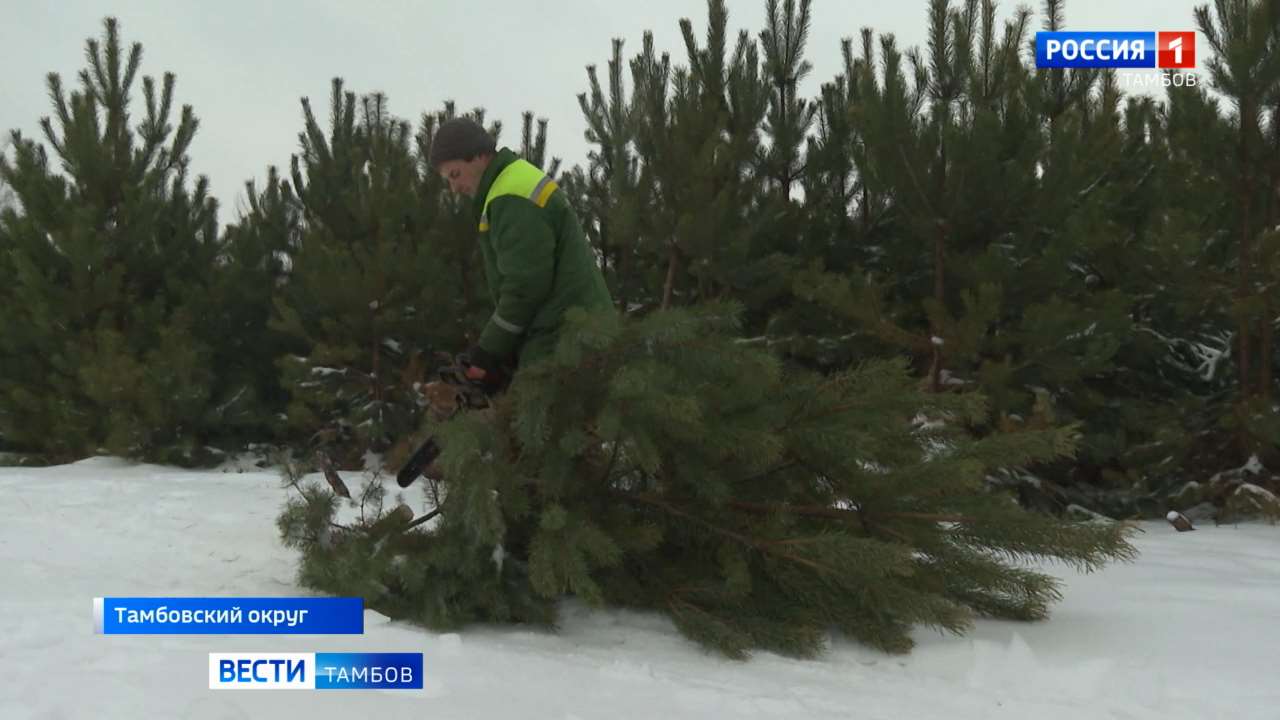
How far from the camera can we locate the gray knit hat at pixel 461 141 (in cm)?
392

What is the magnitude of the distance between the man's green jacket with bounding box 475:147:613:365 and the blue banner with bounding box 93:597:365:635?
1.15 m

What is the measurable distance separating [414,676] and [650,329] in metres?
1.31

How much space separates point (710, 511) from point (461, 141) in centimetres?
179

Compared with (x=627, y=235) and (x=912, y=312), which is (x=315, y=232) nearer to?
(x=627, y=235)

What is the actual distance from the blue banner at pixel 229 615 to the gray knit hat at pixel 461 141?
5.87 feet

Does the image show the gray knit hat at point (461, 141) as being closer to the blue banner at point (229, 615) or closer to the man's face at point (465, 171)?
the man's face at point (465, 171)

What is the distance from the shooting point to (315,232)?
9789 millimetres

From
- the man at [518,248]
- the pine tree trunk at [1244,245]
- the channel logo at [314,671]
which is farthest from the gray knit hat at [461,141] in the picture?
the pine tree trunk at [1244,245]

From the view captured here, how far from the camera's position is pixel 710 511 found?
12.3ft

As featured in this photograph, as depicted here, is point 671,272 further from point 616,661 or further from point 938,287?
point 616,661

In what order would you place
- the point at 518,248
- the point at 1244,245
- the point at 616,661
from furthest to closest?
the point at 1244,245 < the point at 518,248 < the point at 616,661

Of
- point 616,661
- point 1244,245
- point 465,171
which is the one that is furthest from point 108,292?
point 1244,245

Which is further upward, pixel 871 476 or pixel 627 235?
pixel 627 235

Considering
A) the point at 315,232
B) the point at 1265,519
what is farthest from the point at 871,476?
the point at 315,232
